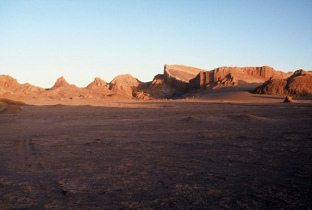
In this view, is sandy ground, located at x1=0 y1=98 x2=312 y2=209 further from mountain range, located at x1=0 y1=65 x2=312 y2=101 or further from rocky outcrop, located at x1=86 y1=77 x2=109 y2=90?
rocky outcrop, located at x1=86 y1=77 x2=109 y2=90

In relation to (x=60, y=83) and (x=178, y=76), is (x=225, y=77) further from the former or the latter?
(x=60, y=83)

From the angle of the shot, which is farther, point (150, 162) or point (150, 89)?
point (150, 89)

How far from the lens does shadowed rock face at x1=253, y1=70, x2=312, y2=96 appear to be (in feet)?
180

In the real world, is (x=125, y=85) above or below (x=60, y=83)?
below

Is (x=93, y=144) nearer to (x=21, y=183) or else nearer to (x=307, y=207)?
(x=21, y=183)

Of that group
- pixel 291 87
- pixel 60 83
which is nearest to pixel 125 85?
pixel 60 83

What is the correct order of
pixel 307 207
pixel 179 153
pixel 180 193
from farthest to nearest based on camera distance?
1. pixel 179 153
2. pixel 180 193
3. pixel 307 207

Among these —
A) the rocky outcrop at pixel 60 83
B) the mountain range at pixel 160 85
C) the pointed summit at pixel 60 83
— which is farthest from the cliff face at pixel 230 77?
the pointed summit at pixel 60 83

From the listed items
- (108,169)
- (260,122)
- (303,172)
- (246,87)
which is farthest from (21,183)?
(246,87)

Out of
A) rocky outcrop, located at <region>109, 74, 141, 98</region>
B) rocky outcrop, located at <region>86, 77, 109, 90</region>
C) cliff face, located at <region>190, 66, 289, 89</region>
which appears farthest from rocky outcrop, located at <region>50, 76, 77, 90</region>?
cliff face, located at <region>190, 66, 289, 89</region>

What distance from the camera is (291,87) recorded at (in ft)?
184

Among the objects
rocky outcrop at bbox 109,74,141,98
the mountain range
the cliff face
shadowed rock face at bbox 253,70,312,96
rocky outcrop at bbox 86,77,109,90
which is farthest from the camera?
rocky outcrop at bbox 86,77,109,90

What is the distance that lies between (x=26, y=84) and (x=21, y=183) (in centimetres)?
8414

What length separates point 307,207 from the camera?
5.08 m
